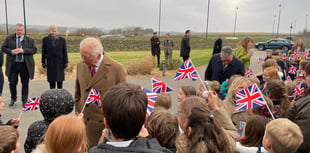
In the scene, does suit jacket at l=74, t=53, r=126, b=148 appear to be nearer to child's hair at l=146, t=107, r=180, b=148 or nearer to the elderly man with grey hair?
child's hair at l=146, t=107, r=180, b=148

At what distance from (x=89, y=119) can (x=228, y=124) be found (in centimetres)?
183

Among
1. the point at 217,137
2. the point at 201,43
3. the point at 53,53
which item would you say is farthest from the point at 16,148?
the point at 201,43

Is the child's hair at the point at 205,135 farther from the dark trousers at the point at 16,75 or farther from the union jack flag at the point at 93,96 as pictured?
the dark trousers at the point at 16,75

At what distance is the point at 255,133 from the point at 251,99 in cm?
71

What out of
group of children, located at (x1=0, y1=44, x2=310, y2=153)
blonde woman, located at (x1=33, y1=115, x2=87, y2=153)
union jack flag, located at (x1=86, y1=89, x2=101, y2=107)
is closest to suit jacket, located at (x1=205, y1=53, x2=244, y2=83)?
group of children, located at (x1=0, y1=44, x2=310, y2=153)

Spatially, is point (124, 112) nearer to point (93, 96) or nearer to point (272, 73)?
point (93, 96)

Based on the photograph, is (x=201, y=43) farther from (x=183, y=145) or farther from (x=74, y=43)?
(x=183, y=145)

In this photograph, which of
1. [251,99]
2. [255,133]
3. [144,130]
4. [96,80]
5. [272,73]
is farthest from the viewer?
[272,73]

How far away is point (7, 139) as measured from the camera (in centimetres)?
→ 208

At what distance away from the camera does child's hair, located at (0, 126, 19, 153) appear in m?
2.05

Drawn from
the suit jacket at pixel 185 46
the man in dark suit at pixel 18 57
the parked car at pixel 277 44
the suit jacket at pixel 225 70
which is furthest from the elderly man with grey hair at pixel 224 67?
the parked car at pixel 277 44

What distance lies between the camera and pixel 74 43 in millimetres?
30203

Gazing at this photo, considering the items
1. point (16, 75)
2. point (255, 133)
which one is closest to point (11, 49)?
point (16, 75)

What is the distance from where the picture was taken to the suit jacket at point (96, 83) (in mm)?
3271
